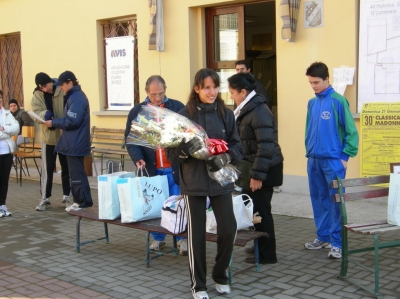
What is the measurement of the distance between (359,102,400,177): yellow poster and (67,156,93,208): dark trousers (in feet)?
12.5

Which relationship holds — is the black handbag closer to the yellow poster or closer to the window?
the yellow poster

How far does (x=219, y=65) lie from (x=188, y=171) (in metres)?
5.54

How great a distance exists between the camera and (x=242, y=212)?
5.18m

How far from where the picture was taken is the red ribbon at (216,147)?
14.6 ft

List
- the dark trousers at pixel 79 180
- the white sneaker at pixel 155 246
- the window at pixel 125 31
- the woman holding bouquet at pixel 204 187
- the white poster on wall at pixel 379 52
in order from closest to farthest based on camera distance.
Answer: the woman holding bouquet at pixel 204 187 < the white sneaker at pixel 155 246 < the white poster on wall at pixel 379 52 < the dark trousers at pixel 79 180 < the window at pixel 125 31

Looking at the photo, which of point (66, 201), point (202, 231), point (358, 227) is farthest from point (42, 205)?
point (358, 227)

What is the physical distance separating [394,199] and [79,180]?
4.50m

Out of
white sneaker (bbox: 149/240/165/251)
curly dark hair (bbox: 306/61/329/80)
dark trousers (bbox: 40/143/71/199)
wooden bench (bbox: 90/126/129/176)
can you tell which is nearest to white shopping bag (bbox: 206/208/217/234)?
white sneaker (bbox: 149/240/165/251)

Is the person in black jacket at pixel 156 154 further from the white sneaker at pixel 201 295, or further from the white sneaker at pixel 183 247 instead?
the white sneaker at pixel 201 295

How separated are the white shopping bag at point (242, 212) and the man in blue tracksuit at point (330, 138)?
93 centimetres

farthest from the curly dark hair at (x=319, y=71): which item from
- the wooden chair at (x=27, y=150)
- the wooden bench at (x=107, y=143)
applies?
the wooden chair at (x=27, y=150)

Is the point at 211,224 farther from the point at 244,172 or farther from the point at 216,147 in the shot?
the point at 216,147

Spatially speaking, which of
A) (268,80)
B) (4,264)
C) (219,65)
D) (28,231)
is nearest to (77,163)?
(28,231)

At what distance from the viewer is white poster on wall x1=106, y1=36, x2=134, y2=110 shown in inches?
440
